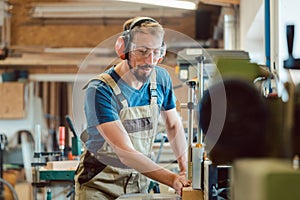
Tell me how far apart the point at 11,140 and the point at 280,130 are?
7096 mm

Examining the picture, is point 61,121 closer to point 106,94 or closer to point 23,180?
point 23,180

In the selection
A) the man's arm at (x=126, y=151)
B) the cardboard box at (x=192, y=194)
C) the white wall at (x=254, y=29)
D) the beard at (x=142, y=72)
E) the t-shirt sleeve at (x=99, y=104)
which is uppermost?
the white wall at (x=254, y=29)

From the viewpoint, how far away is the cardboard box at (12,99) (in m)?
7.63

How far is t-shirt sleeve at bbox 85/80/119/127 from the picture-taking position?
2.06m

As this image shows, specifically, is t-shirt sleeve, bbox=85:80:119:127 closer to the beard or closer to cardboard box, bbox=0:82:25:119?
the beard

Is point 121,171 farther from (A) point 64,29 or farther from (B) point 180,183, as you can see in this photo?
(A) point 64,29

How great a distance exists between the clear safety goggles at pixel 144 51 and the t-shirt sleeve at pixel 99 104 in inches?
6.6

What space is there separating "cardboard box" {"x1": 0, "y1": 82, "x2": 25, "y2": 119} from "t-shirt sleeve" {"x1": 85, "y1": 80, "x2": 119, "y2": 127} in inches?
225

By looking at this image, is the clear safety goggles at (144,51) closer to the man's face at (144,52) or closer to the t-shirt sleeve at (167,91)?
the man's face at (144,52)

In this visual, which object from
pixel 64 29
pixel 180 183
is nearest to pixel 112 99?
pixel 180 183

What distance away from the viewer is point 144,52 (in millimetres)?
2061

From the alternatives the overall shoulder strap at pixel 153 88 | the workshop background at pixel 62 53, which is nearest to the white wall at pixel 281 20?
the workshop background at pixel 62 53

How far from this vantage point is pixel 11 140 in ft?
24.9

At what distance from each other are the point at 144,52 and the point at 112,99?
22cm
